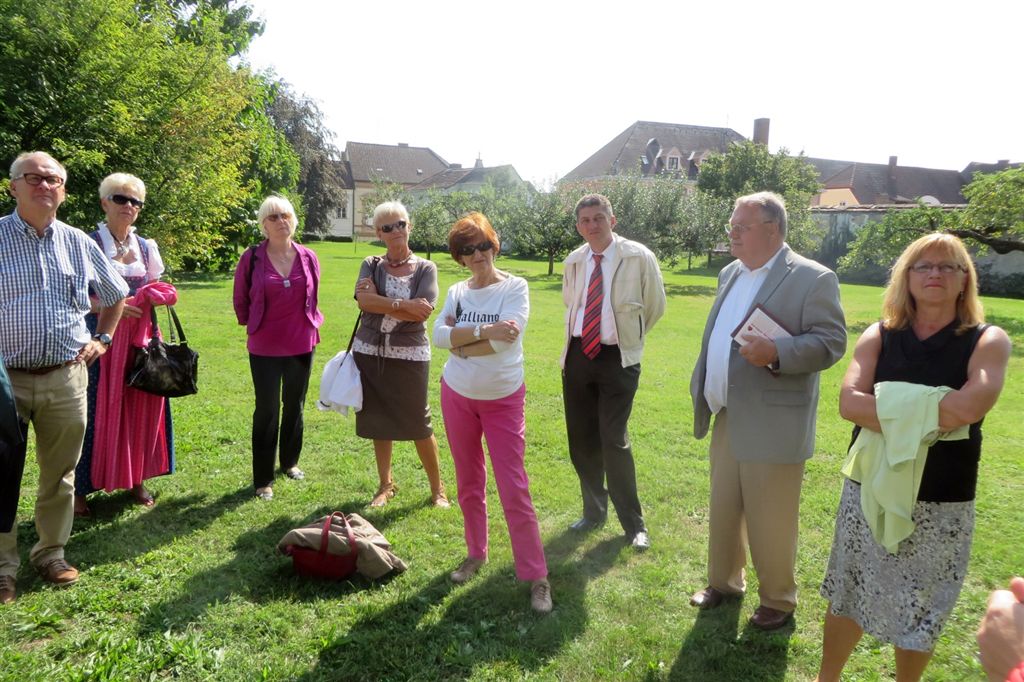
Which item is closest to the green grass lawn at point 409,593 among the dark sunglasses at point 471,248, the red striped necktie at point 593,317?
the red striped necktie at point 593,317

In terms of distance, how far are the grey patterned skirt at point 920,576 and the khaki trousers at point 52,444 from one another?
3.99 metres

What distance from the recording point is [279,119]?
1492 inches

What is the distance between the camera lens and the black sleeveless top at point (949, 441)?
2.59 meters

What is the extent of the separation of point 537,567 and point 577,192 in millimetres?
26928

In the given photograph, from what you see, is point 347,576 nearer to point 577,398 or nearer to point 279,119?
point 577,398

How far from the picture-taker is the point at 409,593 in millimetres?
3805

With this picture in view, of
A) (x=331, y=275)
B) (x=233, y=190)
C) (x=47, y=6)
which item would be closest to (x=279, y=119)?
(x=331, y=275)

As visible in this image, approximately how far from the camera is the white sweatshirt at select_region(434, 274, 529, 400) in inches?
142

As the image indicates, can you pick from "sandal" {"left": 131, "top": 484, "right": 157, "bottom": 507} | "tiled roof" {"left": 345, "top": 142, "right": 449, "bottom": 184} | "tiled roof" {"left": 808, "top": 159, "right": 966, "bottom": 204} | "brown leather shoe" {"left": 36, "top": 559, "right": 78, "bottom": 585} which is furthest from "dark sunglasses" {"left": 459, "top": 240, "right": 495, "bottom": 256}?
"tiled roof" {"left": 345, "top": 142, "right": 449, "bottom": 184}

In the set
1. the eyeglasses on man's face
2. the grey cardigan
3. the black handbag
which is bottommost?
the black handbag

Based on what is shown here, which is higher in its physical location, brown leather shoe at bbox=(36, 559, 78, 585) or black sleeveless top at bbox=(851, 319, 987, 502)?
black sleeveless top at bbox=(851, 319, 987, 502)

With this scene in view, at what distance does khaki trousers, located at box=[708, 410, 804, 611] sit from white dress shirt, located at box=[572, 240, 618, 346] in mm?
941

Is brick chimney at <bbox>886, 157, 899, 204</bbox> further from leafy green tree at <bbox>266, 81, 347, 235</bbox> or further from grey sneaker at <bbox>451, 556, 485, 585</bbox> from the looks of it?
grey sneaker at <bbox>451, 556, 485, 585</bbox>

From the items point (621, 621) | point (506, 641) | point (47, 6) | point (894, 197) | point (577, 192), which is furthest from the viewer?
point (894, 197)
